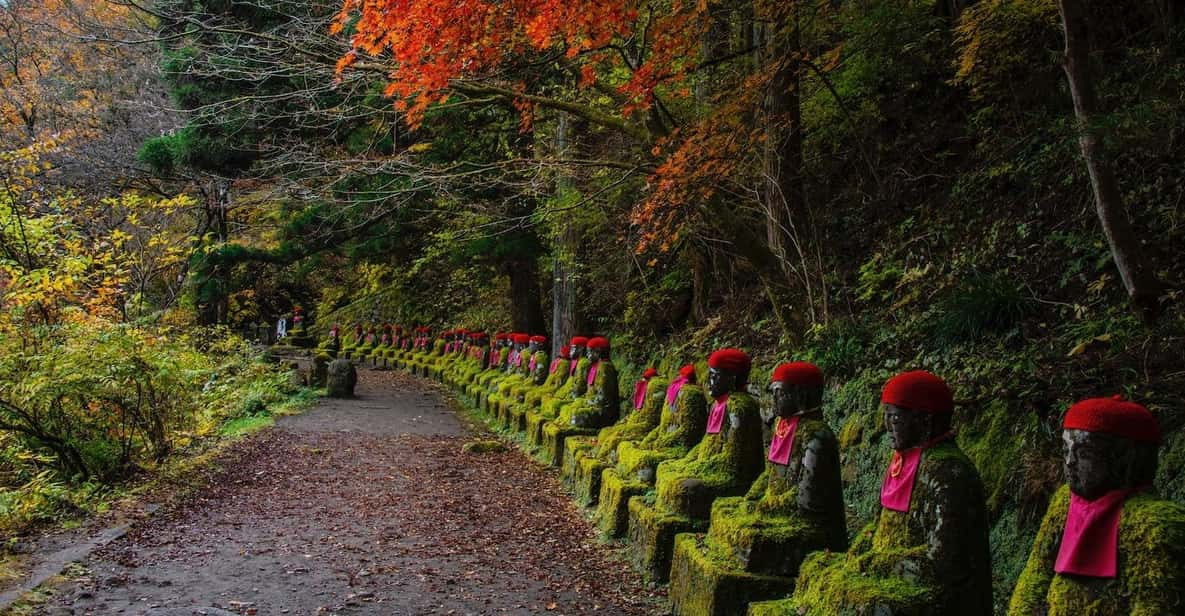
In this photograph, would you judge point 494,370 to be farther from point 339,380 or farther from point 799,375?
point 799,375

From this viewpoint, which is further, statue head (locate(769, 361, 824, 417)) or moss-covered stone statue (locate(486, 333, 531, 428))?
moss-covered stone statue (locate(486, 333, 531, 428))

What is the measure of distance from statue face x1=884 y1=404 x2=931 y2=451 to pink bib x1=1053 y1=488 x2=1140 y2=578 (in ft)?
2.55

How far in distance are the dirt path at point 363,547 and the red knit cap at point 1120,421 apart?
3.29m

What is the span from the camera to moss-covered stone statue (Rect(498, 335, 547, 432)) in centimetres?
1230

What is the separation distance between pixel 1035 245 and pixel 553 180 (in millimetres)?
6805

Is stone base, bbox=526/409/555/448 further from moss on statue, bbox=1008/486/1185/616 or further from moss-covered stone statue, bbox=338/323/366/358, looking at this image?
moss-covered stone statue, bbox=338/323/366/358

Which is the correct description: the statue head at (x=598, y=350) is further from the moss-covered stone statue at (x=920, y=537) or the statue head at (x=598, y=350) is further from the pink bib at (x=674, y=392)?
the moss-covered stone statue at (x=920, y=537)

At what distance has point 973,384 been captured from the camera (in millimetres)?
5086

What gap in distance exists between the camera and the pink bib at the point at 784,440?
4.54m

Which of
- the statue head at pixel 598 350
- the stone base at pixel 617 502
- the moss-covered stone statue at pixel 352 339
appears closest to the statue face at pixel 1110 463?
the stone base at pixel 617 502

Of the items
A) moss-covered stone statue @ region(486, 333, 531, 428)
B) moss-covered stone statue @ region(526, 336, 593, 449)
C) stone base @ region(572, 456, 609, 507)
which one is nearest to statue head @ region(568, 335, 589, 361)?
moss-covered stone statue @ region(526, 336, 593, 449)

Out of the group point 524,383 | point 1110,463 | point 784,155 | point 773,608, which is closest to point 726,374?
point 773,608

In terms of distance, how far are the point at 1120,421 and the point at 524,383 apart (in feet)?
36.0

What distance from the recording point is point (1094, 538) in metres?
2.54
